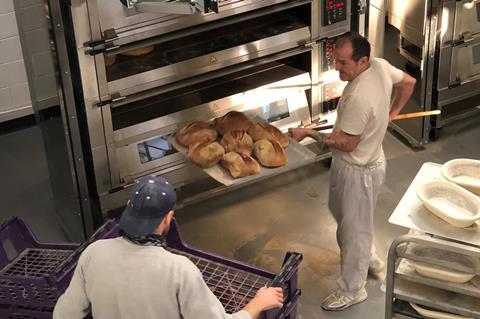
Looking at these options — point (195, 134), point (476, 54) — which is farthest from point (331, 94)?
point (476, 54)

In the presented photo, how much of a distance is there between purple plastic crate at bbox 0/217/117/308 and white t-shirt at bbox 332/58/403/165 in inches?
44.9

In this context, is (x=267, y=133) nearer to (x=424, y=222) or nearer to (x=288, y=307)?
(x=288, y=307)

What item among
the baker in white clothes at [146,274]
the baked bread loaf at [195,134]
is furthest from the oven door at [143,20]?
the baker in white clothes at [146,274]

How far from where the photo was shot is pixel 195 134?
14.2ft

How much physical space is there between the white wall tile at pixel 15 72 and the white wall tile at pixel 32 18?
1.43 metres

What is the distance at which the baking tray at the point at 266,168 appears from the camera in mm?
4094

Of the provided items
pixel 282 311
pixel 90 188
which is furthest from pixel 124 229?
pixel 90 188

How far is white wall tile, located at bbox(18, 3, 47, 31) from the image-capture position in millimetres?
4004

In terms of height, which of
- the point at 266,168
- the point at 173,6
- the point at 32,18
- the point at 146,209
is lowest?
the point at 266,168

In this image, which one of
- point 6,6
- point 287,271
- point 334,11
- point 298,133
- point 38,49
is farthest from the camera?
point 6,6

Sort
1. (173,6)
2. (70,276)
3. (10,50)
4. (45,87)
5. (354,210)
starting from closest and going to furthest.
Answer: (70,276) < (173,6) < (354,210) < (45,87) < (10,50)

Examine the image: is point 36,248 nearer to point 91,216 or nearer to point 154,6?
point 91,216

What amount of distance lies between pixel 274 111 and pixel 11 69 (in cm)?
200

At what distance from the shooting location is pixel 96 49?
3.95 metres
